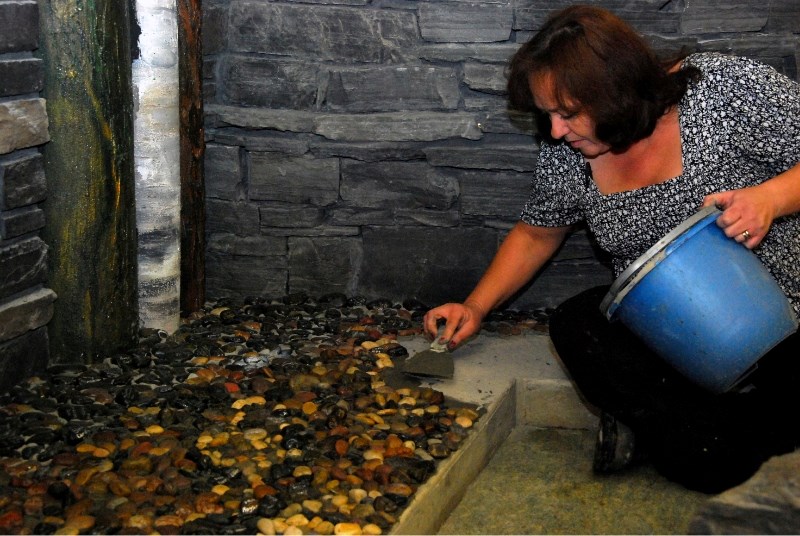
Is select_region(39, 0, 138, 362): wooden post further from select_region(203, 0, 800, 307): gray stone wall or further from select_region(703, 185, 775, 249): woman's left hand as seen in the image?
select_region(703, 185, 775, 249): woman's left hand

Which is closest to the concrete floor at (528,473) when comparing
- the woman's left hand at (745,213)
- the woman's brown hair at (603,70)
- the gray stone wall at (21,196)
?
the woman's left hand at (745,213)

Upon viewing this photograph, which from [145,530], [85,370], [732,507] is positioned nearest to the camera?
[145,530]

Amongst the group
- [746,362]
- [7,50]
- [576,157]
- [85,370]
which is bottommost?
[85,370]

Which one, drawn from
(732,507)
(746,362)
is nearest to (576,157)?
(746,362)

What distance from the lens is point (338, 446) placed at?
2561mm

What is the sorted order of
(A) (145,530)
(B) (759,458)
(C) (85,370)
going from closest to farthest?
(A) (145,530) → (B) (759,458) → (C) (85,370)

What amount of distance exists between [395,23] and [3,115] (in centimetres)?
144

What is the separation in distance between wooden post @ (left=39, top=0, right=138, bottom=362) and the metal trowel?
0.93 metres

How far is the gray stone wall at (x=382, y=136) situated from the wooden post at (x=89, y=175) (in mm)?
630

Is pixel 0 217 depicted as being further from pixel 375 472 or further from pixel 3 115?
pixel 375 472

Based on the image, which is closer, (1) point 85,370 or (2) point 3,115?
(2) point 3,115

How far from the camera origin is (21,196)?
9.12 ft

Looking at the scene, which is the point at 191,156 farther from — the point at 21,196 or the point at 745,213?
the point at 745,213

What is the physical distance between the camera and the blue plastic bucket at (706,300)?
233cm
